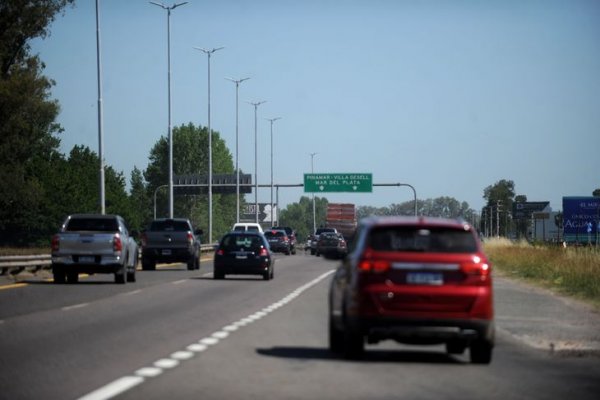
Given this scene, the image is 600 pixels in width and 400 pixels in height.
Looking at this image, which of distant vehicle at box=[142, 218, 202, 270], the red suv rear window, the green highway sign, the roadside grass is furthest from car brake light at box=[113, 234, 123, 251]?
the green highway sign

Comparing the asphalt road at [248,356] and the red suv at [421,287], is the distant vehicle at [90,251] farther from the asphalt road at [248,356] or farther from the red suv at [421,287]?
the red suv at [421,287]

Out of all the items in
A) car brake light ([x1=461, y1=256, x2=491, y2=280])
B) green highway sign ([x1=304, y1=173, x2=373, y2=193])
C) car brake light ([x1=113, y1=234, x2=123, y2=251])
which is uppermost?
green highway sign ([x1=304, y1=173, x2=373, y2=193])

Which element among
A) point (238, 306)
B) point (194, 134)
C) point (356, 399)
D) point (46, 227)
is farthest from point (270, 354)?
point (194, 134)

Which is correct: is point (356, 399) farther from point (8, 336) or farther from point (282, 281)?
point (282, 281)

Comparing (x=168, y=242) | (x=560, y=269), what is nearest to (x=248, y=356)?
(x=560, y=269)

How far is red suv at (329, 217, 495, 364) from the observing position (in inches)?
563

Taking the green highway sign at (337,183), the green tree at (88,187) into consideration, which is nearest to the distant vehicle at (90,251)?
the green highway sign at (337,183)

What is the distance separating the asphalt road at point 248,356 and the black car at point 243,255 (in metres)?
11.6

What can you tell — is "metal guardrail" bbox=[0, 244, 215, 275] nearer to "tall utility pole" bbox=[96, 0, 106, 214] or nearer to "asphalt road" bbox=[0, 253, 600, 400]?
"tall utility pole" bbox=[96, 0, 106, 214]

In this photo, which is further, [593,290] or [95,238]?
A: [95,238]

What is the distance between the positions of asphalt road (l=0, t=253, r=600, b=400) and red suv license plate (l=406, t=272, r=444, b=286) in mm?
987

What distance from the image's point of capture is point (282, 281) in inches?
1570

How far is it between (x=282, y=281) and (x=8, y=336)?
22.2 meters

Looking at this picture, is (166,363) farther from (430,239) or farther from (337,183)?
(337,183)
